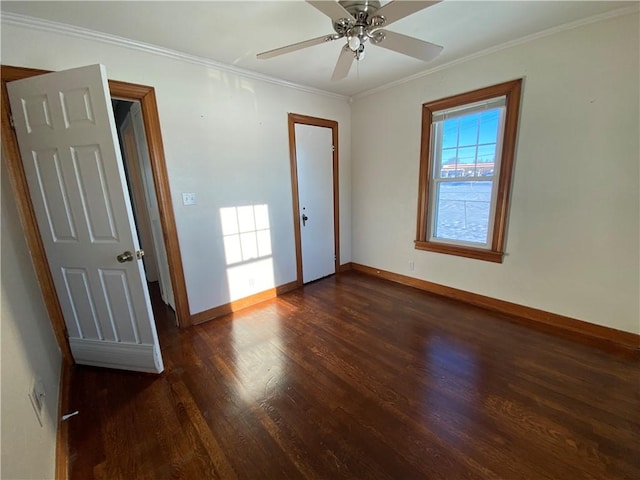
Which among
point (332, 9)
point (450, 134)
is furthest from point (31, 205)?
point (450, 134)

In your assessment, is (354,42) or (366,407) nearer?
(354,42)

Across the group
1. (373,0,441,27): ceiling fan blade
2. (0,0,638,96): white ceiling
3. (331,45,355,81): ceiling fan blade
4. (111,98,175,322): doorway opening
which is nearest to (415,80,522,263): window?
(0,0,638,96): white ceiling

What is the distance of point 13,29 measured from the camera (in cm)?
176

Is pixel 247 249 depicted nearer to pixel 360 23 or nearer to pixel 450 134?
pixel 360 23

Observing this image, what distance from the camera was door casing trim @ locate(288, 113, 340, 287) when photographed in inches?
128

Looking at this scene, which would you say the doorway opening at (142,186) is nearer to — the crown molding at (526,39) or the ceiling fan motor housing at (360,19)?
the ceiling fan motor housing at (360,19)

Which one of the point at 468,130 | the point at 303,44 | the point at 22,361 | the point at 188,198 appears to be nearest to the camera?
the point at 22,361

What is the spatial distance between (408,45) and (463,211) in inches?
74.7

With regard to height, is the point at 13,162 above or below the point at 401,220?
above

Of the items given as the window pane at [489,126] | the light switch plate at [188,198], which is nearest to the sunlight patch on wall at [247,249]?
the light switch plate at [188,198]

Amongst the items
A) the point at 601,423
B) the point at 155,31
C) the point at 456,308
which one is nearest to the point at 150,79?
the point at 155,31

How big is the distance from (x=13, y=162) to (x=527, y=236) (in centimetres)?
405

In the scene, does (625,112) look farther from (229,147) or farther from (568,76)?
(229,147)

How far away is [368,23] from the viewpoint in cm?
149
